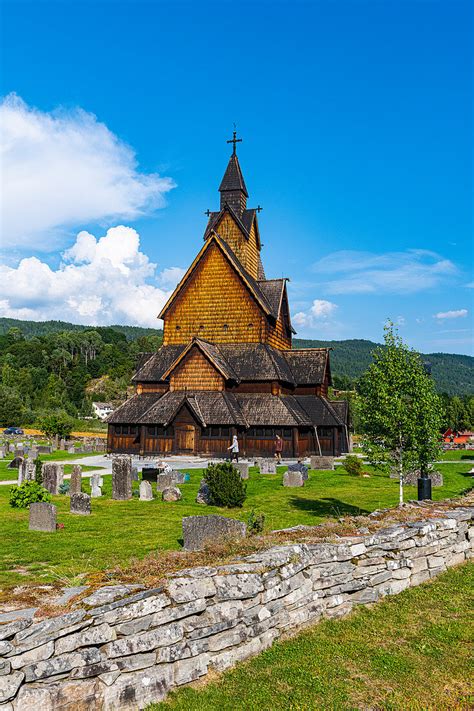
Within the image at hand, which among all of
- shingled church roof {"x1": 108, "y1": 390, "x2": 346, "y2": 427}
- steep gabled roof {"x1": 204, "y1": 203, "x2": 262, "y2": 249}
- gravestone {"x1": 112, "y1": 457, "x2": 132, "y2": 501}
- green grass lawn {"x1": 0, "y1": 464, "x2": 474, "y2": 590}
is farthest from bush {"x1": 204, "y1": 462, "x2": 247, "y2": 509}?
steep gabled roof {"x1": 204, "y1": 203, "x2": 262, "y2": 249}

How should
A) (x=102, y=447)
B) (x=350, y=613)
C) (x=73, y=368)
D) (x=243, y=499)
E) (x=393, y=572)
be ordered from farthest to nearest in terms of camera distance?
1. (x=73, y=368)
2. (x=102, y=447)
3. (x=243, y=499)
4. (x=393, y=572)
5. (x=350, y=613)

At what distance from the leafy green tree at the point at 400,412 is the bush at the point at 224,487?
524cm

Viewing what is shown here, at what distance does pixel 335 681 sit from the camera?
6.66m

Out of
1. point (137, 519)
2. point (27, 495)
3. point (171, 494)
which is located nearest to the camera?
point (137, 519)

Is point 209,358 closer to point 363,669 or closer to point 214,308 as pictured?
point 214,308

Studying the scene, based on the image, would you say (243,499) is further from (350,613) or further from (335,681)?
(335,681)

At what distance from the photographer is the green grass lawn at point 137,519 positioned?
39.4ft

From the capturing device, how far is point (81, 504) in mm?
18953

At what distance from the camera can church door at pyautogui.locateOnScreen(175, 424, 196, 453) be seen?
40.6 metres

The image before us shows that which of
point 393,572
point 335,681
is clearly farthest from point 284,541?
point 335,681

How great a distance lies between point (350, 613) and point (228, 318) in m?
39.5

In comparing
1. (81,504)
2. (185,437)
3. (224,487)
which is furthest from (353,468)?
(81,504)

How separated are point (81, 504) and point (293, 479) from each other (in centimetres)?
1067

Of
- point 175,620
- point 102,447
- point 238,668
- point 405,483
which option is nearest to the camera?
point 175,620
